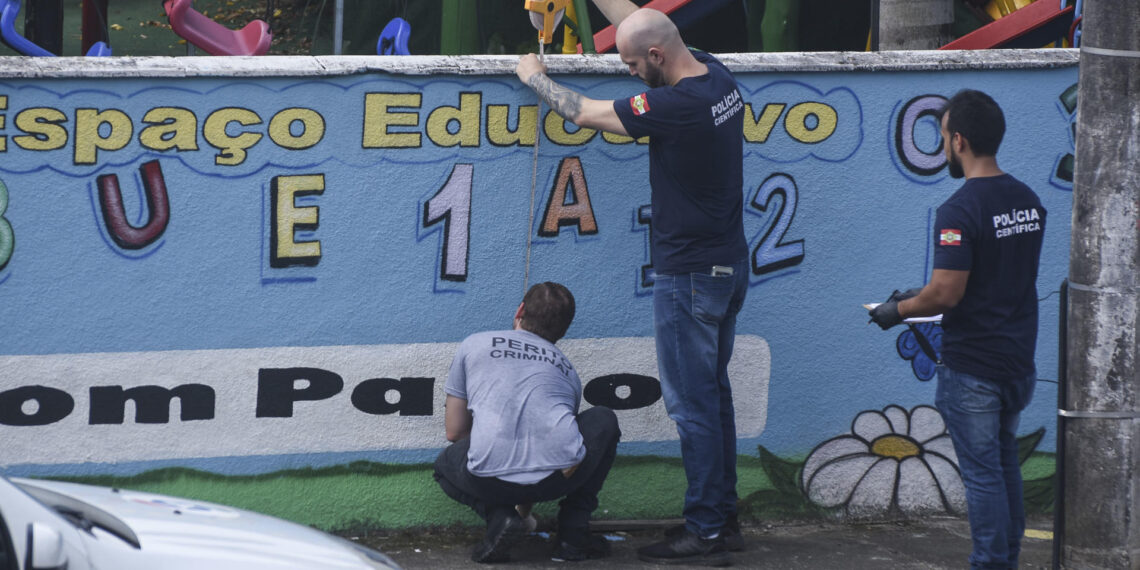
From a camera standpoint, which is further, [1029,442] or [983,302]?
[1029,442]

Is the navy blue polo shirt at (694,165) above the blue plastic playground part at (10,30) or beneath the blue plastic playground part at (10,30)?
beneath

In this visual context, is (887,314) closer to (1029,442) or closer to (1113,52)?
(1113,52)

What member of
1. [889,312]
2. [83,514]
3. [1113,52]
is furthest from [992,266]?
[83,514]

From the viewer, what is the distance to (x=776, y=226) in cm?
505

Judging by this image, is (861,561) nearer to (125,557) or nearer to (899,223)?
(899,223)

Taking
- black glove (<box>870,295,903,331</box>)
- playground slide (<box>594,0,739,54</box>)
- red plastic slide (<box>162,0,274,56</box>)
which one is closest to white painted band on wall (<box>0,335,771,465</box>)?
black glove (<box>870,295,903,331</box>)

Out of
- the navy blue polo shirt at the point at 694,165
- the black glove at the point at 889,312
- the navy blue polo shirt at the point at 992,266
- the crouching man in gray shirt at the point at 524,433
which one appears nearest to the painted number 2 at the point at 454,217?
the crouching man in gray shirt at the point at 524,433

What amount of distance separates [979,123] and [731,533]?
190 centimetres

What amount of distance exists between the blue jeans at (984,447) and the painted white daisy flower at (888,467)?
46.6 inches

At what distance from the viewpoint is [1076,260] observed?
423 cm

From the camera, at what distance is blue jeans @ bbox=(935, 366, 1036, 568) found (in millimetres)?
3934

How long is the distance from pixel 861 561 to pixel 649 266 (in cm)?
147

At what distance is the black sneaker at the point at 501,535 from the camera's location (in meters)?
4.45

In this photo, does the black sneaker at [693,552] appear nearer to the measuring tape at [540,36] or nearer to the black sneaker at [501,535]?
the black sneaker at [501,535]
